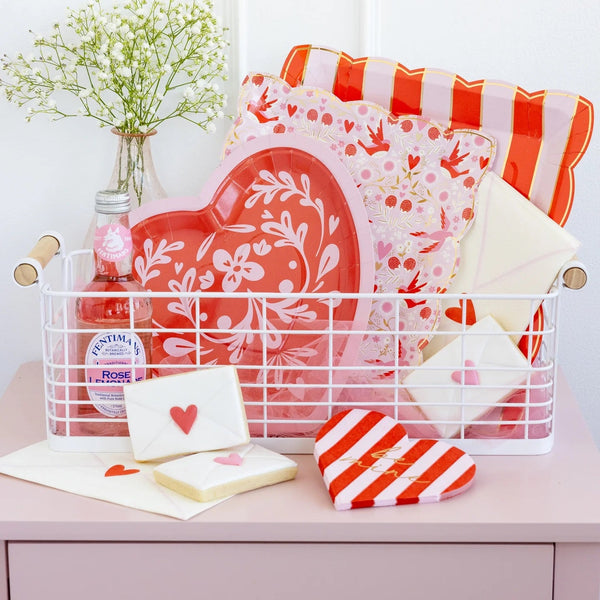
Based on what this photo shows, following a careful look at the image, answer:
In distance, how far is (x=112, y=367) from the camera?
95 centimetres

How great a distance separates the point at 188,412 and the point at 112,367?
0.31 ft

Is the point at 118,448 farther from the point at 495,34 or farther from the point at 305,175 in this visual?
the point at 495,34

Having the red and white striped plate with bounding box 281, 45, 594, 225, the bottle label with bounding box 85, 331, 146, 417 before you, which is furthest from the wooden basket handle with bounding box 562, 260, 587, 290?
the bottle label with bounding box 85, 331, 146, 417

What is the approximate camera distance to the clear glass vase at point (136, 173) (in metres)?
1.17

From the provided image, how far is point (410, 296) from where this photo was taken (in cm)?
92

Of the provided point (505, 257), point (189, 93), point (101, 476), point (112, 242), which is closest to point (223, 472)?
point (101, 476)

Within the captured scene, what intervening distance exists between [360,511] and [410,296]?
0.70 ft

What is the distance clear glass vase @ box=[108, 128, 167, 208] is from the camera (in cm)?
117

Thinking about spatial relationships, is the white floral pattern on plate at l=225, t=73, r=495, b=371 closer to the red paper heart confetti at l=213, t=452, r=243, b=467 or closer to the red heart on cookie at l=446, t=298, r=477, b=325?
the red heart on cookie at l=446, t=298, r=477, b=325

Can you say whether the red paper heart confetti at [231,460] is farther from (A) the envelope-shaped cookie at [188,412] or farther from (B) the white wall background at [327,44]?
(B) the white wall background at [327,44]

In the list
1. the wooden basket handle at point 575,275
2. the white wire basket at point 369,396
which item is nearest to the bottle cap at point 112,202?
the white wire basket at point 369,396

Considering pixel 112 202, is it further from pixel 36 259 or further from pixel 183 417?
pixel 183 417
